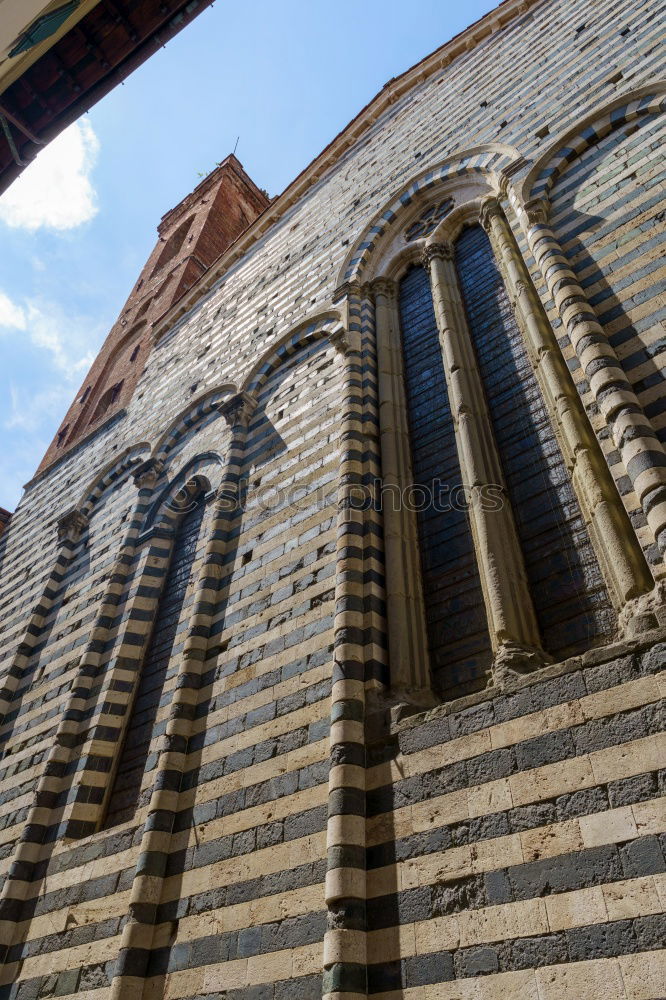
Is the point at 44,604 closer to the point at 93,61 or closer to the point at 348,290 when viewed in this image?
the point at 348,290

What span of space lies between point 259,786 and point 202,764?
71 centimetres

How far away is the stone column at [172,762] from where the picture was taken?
464 centimetres

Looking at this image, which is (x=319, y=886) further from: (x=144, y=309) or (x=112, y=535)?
(x=144, y=309)

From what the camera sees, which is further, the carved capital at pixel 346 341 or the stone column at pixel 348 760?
the carved capital at pixel 346 341

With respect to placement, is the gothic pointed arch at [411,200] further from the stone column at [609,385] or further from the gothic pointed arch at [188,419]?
the stone column at [609,385]

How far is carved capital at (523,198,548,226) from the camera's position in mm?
6859

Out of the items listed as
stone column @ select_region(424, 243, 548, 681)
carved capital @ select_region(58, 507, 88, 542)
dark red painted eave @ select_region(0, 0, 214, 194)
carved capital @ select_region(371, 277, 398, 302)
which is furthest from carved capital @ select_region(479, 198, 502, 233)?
carved capital @ select_region(58, 507, 88, 542)

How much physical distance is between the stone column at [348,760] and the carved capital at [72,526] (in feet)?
17.6

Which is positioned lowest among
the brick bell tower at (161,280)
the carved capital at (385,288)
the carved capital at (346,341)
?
the carved capital at (346,341)

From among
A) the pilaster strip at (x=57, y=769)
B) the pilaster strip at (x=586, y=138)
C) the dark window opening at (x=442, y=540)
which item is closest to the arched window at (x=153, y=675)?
the pilaster strip at (x=57, y=769)

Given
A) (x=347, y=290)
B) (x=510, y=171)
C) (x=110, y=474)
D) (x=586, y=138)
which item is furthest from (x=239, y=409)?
(x=586, y=138)

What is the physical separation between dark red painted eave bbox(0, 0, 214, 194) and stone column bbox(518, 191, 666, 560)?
457 cm

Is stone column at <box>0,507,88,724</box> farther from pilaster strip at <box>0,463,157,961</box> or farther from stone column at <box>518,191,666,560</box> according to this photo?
stone column at <box>518,191,666,560</box>

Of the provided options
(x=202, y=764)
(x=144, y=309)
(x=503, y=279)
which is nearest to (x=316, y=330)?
(x=503, y=279)
